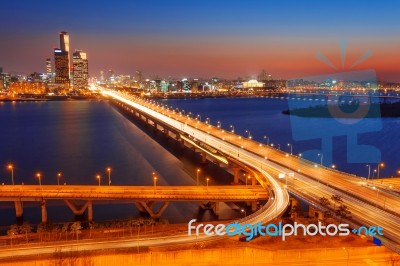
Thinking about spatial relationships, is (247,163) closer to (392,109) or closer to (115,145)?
(115,145)

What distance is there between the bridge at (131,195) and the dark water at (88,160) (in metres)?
0.70

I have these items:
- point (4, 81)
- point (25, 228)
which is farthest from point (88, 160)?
point (4, 81)

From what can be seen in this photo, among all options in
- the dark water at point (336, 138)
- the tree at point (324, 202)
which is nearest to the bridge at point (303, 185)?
the tree at point (324, 202)

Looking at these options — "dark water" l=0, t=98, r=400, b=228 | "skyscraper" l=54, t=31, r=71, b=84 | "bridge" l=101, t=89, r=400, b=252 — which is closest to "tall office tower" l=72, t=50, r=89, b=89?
"skyscraper" l=54, t=31, r=71, b=84

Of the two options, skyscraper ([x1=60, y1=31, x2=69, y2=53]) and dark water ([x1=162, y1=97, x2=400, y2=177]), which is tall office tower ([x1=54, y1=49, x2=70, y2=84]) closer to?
skyscraper ([x1=60, y1=31, x2=69, y2=53])

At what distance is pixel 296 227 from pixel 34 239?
6.90 meters

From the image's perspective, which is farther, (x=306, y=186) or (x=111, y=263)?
(x=306, y=186)

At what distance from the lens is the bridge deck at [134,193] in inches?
555

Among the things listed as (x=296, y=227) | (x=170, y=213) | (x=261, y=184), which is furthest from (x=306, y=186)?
(x=170, y=213)

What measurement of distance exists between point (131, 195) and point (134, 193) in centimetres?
15

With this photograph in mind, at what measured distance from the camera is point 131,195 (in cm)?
1423

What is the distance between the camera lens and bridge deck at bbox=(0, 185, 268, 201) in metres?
14.1

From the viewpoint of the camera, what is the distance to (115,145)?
31406 mm

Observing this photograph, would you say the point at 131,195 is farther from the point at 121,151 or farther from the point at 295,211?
the point at 121,151
